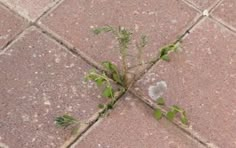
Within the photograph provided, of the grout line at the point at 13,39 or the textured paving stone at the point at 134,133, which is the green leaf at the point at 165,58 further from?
the grout line at the point at 13,39

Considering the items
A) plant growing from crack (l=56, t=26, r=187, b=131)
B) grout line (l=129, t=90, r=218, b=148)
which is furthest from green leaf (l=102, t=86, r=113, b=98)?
grout line (l=129, t=90, r=218, b=148)

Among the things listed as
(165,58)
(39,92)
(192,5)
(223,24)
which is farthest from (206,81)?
(39,92)

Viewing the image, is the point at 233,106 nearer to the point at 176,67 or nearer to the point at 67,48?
the point at 176,67

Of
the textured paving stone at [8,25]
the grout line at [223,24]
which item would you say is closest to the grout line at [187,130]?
the grout line at [223,24]

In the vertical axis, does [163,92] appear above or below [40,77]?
above

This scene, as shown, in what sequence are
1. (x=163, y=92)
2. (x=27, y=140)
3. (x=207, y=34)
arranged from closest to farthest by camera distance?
1. (x=27, y=140)
2. (x=163, y=92)
3. (x=207, y=34)

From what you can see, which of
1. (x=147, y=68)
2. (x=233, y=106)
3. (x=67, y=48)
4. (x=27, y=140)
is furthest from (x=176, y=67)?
(x=27, y=140)

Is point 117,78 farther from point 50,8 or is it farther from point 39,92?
point 50,8
